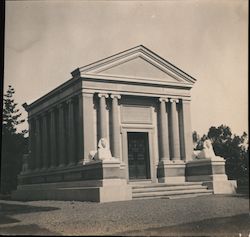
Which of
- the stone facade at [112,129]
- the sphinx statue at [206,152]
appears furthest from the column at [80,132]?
the sphinx statue at [206,152]

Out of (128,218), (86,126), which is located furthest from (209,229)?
(86,126)

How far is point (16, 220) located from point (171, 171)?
349 cm

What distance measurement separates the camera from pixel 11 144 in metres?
6.92

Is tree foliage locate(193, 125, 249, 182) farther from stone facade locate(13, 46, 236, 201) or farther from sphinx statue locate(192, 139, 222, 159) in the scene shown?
stone facade locate(13, 46, 236, 201)

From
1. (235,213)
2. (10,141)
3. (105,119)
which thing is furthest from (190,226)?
(10,141)

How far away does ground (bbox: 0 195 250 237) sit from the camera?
5973mm

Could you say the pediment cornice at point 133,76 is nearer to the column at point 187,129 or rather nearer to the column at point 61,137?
the column at point 187,129

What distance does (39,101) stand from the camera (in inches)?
290

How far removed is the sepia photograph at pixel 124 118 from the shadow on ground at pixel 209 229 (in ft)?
0.11

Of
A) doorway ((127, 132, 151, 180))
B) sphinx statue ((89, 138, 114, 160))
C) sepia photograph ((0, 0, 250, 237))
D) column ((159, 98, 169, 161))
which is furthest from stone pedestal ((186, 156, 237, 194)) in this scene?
sphinx statue ((89, 138, 114, 160))

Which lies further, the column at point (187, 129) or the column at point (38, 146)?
the column at point (187, 129)

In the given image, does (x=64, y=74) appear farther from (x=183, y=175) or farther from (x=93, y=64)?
(x=183, y=175)

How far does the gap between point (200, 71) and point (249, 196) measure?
10.1 ft

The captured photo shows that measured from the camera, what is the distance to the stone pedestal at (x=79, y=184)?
7.60m
